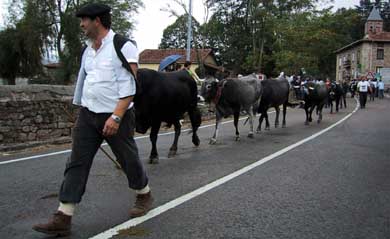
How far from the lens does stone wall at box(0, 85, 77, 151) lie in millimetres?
10672

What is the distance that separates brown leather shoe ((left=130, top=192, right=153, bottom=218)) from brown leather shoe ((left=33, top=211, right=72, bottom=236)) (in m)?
0.76

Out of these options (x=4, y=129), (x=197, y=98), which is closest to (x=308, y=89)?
(x=197, y=98)

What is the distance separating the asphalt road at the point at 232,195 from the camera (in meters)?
4.70

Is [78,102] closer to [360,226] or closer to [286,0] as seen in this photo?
[360,226]

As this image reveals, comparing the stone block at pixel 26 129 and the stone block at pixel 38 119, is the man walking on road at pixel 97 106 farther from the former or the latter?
the stone block at pixel 38 119

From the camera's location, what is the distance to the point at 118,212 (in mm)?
5266

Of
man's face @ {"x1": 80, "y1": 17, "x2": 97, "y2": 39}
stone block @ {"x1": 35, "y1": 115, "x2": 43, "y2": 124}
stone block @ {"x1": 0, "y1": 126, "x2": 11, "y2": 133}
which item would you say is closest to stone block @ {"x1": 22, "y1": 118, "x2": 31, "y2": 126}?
stone block @ {"x1": 35, "y1": 115, "x2": 43, "y2": 124}

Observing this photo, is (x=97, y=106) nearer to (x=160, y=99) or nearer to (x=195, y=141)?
(x=160, y=99)

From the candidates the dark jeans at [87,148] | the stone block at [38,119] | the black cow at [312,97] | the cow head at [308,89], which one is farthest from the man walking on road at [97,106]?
the cow head at [308,89]

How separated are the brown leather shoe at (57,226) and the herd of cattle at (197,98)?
2302mm

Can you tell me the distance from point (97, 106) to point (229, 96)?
7725mm

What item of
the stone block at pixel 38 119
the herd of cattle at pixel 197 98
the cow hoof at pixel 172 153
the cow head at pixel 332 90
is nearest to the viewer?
the herd of cattle at pixel 197 98

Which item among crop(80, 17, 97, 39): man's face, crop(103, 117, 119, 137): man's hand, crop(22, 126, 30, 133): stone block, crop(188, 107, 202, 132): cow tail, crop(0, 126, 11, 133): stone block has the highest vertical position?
crop(80, 17, 97, 39): man's face

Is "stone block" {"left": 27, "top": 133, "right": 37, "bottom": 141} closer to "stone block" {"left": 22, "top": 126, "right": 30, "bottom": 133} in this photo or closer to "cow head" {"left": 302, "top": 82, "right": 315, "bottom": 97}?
"stone block" {"left": 22, "top": 126, "right": 30, "bottom": 133}
